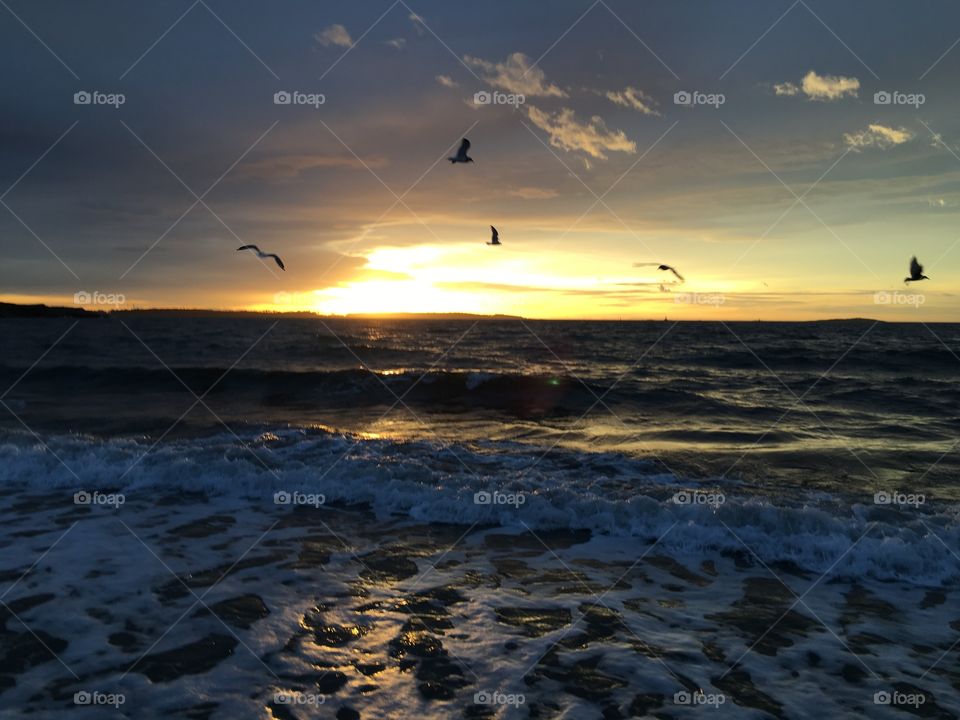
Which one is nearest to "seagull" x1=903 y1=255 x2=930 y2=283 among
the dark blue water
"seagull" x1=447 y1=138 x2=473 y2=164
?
the dark blue water

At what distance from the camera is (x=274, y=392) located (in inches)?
960

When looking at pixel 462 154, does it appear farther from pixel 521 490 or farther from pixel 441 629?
pixel 441 629

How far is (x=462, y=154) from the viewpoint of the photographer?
1140 cm

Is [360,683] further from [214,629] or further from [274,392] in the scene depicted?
[274,392]

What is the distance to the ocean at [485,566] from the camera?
17.2 feet

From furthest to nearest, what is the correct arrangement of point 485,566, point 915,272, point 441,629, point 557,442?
point 557,442 → point 915,272 → point 485,566 → point 441,629

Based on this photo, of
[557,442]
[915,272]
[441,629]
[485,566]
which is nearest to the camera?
[441,629]

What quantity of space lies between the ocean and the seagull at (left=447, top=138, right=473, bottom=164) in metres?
5.67

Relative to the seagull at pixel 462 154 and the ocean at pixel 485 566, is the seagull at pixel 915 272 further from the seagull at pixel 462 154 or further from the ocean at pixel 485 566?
the seagull at pixel 462 154

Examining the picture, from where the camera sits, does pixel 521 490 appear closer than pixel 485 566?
No

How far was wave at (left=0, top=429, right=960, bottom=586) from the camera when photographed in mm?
8422

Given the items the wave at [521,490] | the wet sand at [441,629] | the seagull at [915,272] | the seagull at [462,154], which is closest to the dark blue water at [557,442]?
the wave at [521,490]

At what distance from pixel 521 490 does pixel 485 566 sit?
281cm

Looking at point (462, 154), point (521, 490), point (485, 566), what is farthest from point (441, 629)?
point (462, 154)
